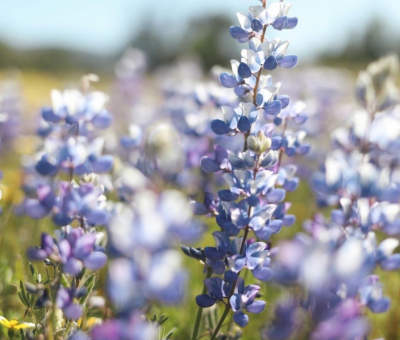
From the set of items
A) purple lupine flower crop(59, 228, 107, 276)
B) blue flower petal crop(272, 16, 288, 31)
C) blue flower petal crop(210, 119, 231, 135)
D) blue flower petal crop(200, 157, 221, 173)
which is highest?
blue flower petal crop(272, 16, 288, 31)

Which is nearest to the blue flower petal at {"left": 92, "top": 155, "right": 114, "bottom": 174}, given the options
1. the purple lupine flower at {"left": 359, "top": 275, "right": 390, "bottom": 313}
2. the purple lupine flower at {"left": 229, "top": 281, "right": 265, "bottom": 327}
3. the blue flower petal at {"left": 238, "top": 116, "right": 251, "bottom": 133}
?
the blue flower petal at {"left": 238, "top": 116, "right": 251, "bottom": 133}

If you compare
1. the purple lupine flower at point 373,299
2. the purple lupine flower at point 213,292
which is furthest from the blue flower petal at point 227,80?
the purple lupine flower at point 373,299

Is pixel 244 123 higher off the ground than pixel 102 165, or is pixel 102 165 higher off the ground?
pixel 244 123

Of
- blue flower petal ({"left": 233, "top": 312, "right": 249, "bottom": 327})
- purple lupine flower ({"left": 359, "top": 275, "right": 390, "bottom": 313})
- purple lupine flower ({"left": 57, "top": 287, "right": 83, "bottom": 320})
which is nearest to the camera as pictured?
purple lupine flower ({"left": 57, "top": 287, "right": 83, "bottom": 320})

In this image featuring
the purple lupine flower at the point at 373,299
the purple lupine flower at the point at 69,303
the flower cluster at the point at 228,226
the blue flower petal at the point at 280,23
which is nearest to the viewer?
the flower cluster at the point at 228,226

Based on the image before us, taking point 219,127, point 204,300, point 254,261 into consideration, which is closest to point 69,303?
point 204,300

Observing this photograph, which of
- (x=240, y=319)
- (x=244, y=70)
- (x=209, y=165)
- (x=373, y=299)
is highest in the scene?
(x=244, y=70)

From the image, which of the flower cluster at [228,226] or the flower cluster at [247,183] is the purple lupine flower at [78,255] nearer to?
the flower cluster at [228,226]

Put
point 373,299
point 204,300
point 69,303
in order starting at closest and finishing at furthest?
point 69,303 < point 373,299 < point 204,300

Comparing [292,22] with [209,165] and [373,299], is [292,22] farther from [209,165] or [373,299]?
[373,299]

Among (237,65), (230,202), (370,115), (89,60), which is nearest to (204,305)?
(230,202)

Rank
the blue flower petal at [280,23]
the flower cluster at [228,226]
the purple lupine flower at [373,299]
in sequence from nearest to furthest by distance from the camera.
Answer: the flower cluster at [228,226], the purple lupine flower at [373,299], the blue flower petal at [280,23]

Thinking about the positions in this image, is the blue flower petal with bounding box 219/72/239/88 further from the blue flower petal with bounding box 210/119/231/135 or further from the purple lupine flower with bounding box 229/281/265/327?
the purple lupine flower with bounding box 229/281/265/327

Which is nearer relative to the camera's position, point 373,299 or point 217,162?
point 373,299
